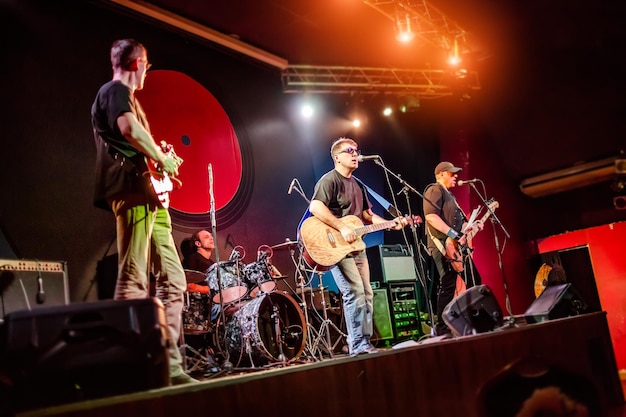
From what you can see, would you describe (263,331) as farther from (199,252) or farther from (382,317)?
(382,317)

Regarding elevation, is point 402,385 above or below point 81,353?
below

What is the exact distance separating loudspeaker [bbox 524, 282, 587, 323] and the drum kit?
7.90 ft

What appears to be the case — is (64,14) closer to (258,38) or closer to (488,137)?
(258,38)

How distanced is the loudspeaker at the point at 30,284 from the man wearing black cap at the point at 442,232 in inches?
142

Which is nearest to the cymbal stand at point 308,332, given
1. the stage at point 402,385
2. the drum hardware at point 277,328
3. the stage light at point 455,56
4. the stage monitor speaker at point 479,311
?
the drum hardware at point 277,328

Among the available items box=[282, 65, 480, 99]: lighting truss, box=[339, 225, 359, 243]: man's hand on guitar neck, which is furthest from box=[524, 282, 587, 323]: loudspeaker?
box=[282, 65, 480, 99]: lighting truss

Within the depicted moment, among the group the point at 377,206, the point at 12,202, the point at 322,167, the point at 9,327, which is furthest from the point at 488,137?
the point at 9,327

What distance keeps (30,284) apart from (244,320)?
7.20 ft

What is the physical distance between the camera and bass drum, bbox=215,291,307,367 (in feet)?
17.7

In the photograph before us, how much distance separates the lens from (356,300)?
4.68 meters

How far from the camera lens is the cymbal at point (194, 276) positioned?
5.41m

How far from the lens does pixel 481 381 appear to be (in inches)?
114

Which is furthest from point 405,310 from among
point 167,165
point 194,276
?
point 167,165

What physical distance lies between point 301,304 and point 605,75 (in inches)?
259
